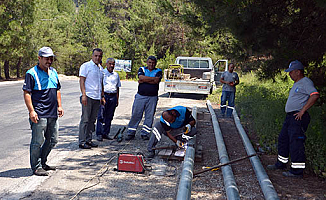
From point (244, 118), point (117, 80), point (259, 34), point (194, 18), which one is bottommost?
point (244, 118)

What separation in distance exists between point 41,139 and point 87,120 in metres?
1.74

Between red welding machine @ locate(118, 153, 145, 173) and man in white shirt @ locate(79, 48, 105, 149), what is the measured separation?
62.6 inches

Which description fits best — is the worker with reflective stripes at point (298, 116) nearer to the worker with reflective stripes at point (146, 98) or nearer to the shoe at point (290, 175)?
the shoe at point (290, 175)

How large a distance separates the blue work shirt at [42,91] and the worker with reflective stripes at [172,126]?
1998 mm

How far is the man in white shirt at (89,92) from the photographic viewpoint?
258 inches

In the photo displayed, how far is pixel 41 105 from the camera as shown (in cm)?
488

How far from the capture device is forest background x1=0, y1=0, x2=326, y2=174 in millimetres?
5941

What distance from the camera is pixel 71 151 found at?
655cm

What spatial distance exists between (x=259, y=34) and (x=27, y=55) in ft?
90.2

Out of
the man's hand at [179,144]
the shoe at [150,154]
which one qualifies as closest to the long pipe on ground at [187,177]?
the man's hand at [179,144]

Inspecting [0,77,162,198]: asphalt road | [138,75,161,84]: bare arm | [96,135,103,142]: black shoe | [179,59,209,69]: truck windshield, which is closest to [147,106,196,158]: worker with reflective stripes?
[138,75,161,84]: bare arm

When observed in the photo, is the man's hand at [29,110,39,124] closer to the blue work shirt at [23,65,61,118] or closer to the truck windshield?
the blue work shirt at [23,65,61,118]

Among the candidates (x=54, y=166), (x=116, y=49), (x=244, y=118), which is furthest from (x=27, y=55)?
(x=54, y=166)

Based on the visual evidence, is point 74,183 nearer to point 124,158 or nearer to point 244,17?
point 124,158
